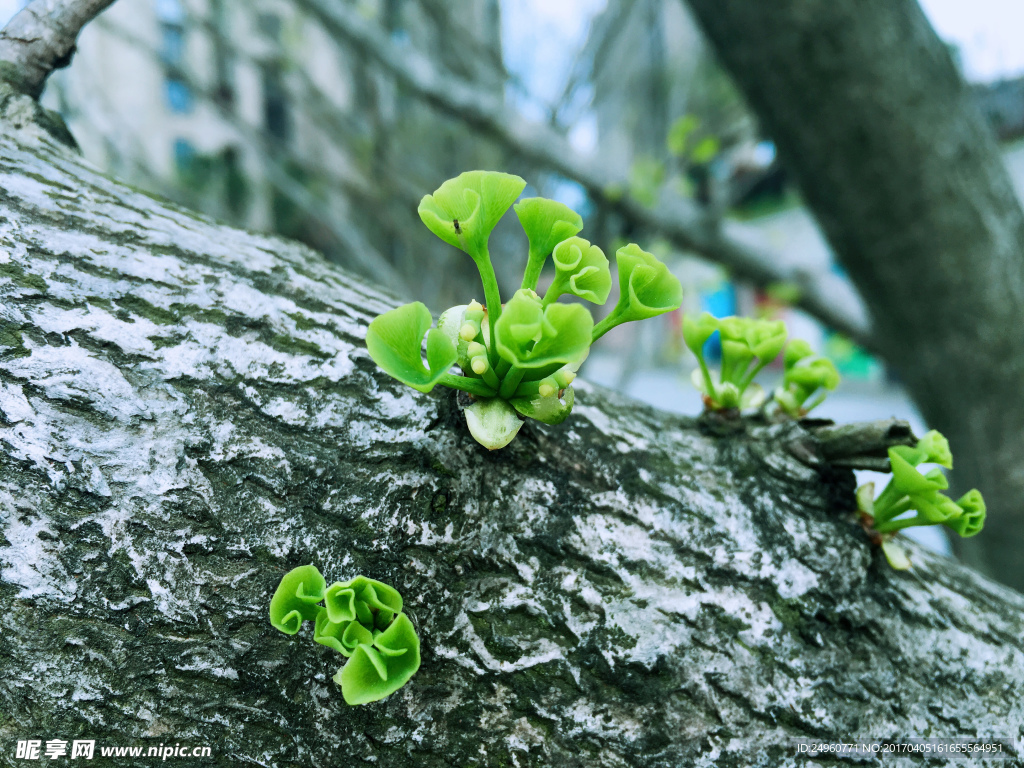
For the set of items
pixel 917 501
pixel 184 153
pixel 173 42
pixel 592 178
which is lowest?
pixel 184 153

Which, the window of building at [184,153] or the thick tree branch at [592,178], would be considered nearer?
the thick tree branch at [592,178]

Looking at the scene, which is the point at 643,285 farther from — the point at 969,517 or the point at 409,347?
the point at 969,517

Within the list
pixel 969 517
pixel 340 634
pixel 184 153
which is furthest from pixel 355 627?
pixel 184 153

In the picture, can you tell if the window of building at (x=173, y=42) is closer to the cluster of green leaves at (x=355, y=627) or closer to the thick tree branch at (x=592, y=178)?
the thick tree branch at (x=592, y=178)

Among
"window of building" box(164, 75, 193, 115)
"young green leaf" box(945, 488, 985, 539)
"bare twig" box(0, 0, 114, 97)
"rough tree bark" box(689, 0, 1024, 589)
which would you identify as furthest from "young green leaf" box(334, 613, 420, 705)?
"window of building" box(164, 75, 193, 115)

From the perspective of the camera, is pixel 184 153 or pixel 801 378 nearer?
pixel 801 378

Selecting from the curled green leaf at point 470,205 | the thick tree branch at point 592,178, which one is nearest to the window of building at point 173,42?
the thick tree branch at point 592,178

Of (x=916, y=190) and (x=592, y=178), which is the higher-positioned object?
(x=916, y=190)
